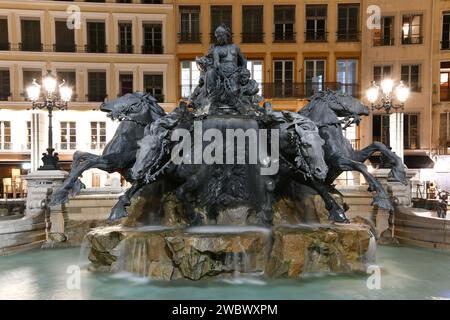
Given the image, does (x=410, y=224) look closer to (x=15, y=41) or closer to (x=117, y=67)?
(x=117, y=67)

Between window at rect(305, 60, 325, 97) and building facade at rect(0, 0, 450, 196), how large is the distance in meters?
0.07

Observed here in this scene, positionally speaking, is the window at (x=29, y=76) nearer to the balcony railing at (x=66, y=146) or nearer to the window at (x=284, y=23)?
the balcony railing at (x=66, y=146)

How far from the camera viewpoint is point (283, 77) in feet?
97.6

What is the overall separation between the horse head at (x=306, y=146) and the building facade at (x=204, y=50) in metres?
21.0

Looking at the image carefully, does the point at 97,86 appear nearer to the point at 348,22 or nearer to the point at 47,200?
the point at 348,22

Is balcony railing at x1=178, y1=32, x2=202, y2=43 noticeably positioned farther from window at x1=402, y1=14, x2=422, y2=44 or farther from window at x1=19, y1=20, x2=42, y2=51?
window at x1=402, y1=14, x2=422, y2=44

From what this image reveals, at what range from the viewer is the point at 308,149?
311 inches

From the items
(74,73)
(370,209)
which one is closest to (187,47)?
(74,73)

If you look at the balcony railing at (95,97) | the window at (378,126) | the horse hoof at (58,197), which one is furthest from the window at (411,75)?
the horse hoof at (58,197)

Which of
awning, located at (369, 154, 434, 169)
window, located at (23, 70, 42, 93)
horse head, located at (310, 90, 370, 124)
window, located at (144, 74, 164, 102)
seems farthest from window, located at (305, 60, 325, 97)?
horse head, located at (310, 90, 370, 124)

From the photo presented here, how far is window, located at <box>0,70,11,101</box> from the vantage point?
29.2 metres

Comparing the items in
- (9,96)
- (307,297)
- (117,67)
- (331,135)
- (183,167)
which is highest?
(117,67)
